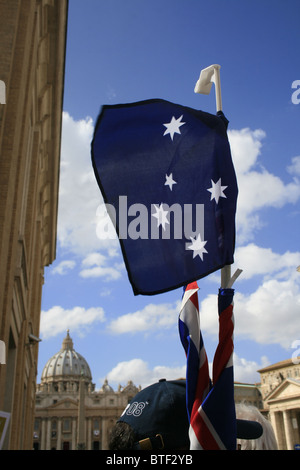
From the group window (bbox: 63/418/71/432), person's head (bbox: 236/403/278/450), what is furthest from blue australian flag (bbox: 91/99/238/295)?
window (bbox: 63/418/71/432)

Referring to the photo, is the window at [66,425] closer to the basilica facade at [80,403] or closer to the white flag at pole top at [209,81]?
the basilica facade at [80,403]

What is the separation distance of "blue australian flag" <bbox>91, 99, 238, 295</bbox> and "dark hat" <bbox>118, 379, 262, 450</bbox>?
3.85 feet

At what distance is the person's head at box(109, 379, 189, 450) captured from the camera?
267 cm

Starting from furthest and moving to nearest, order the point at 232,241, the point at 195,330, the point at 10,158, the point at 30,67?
the point at 30,67, the point at 10,158, the point at 232,241, the point at 195,330

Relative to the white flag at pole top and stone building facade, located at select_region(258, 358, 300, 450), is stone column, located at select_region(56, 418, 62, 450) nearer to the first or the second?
stone building facade, located at select_region(258, 358, 300, 450)

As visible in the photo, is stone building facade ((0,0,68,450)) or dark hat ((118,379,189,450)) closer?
dark hat ((118,379,189,450))

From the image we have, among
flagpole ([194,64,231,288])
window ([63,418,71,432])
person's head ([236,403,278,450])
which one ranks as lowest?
person's head ([236,403,278,450])

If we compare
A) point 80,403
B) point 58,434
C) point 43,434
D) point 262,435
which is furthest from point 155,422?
point 58,434

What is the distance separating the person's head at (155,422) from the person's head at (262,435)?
1.68 meters

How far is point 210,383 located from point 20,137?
32.5ft
